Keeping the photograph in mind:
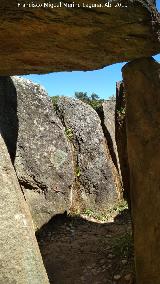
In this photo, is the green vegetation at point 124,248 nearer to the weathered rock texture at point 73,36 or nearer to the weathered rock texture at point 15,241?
the weathered rock texture at point 15,241

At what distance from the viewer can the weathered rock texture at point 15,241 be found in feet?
13.6

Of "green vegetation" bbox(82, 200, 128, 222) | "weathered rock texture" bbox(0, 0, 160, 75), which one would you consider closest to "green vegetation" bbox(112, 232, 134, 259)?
"green vegetation" bbox(82, 200, 128, 222)

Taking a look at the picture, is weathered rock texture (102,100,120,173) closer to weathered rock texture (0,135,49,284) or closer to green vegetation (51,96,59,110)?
green vegetation (51,96,59,110)

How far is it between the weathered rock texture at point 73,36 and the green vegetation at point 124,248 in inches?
105

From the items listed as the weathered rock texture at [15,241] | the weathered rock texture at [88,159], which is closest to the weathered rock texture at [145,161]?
the weathered rock texture at [15,241]

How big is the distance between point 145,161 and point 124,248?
1804 mm

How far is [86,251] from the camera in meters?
7.09

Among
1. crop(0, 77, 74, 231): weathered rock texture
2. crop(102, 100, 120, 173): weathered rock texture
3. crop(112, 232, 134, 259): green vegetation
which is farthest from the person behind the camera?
crop(102, 100, 120, 173): weathered rock texture

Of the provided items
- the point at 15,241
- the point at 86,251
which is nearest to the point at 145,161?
the point at 15,241

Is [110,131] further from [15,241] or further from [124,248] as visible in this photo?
[15,241]

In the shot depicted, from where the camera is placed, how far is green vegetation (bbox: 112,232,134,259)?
6.44m

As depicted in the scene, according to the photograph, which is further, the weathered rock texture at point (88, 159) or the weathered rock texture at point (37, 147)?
the weathered rock texture at point (88, 159)

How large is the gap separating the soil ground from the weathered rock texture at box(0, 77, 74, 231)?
0.34 m

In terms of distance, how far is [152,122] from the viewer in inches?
212
